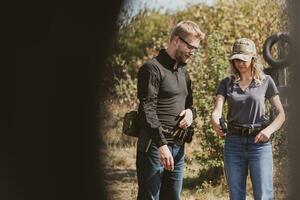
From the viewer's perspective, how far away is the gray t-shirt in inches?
112

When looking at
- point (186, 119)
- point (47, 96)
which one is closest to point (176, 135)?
point (186, 119)

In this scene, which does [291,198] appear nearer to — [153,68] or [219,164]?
[153,68]

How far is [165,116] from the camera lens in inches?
115

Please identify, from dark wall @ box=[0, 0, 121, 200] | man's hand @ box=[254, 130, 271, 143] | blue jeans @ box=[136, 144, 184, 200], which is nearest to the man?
blue jeans @ box=[136, 144, 184, 200]

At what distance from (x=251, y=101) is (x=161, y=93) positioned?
494mm

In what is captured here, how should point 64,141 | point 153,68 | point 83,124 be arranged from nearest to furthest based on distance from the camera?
point 153,68 → point 64,141 → point 83,124

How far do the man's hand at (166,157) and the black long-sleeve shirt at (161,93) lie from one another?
0.10 feet

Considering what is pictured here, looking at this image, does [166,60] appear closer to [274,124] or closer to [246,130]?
[246,130]

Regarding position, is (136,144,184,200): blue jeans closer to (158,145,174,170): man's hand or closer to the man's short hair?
(158,145,174,170): man's hand

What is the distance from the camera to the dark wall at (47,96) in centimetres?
352

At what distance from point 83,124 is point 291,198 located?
7.89ft

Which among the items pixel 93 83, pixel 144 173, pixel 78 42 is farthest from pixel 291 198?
pixel 93 83

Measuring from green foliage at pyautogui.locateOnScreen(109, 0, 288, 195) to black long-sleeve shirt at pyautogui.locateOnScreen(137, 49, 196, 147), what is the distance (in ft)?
4.60

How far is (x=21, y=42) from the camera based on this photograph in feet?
11.6
